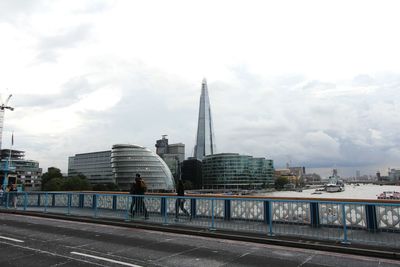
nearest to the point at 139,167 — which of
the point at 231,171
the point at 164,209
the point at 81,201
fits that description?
the point at 231,171

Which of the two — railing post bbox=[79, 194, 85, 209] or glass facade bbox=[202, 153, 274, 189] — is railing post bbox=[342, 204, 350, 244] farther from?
glass facade bbox=[202, 153, 274, 189]

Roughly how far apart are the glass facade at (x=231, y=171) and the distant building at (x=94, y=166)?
51.2 m

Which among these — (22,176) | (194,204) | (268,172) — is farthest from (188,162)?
(194,204)

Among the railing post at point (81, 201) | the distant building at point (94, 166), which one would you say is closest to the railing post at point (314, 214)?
the railing post at point (81, 201)

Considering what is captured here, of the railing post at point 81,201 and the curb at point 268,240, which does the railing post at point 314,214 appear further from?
the railing post at point 81,201

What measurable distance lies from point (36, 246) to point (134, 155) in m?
121

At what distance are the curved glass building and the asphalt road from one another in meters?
115

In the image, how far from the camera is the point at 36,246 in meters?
9.00

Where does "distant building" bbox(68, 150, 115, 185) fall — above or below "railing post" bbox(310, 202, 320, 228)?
above

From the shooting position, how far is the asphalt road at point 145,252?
7250 mm

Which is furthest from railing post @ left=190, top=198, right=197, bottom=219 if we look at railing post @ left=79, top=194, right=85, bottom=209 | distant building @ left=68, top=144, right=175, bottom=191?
distant building @ left=68, top=144, right=175, bottom=191

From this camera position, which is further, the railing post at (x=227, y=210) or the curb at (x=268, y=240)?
the railing post at (x=227, y=210)

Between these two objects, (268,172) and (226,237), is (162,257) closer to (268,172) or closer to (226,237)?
(226,237)

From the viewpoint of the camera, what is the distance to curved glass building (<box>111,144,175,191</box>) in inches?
4924
